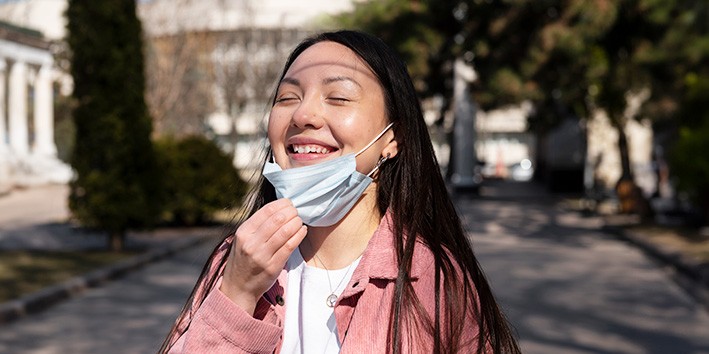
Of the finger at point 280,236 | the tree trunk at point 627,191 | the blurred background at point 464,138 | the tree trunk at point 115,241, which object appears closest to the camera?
the finger at point 280,236

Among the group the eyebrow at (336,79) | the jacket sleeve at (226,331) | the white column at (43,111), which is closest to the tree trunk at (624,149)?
the eyebrow at (336,79)

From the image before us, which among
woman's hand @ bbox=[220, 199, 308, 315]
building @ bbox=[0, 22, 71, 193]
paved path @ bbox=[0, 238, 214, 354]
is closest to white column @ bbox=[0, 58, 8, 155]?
building @ bbox=[0, 22, 71, 193]

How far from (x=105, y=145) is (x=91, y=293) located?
15.5 feet

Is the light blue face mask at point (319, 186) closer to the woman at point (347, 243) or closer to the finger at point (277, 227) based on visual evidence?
the woman at point (347, 243)

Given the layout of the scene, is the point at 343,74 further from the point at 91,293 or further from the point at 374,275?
the point at 91,293

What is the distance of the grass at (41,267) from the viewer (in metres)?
12.8

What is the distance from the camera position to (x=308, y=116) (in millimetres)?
2379

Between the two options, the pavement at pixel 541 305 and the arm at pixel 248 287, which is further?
the pavement at pixel 541 305

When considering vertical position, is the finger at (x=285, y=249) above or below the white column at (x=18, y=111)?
below

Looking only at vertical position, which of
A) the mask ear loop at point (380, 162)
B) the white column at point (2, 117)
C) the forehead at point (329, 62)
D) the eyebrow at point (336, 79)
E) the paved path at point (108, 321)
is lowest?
the paved path at point (108, 321)

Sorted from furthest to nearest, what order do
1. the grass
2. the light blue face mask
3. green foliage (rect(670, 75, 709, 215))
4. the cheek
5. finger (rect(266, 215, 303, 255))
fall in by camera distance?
green foliage (rect(670, 75, 709, 215))
the grass
the cheek
the light blue face mask
finger (rect(266, 215, 303, 255))

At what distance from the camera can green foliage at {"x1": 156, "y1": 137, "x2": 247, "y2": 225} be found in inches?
894

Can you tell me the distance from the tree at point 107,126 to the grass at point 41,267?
707 mm

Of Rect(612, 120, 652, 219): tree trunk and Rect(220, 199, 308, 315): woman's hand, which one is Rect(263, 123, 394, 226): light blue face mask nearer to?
Rect(220, 199, 308, 315): woman's hand
